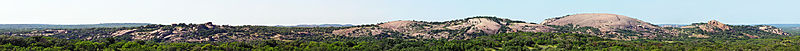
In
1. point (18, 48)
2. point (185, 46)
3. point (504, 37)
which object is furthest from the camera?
point (504, 37)

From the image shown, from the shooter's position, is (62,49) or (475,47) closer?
(62,49)

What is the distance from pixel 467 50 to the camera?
5896 inches

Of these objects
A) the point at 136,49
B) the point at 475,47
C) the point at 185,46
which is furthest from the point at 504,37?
the point at 136,49

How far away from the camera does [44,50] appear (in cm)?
13150

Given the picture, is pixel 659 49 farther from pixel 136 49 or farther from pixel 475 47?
pixel 136 49

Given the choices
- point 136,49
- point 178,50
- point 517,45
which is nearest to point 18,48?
point 136,49

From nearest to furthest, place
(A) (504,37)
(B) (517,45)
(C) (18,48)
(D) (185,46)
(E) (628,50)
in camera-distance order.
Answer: (C) (18,48) → (E) (628,50) → (D) (185,46) → (B) (517,45) → (A) (504,37)

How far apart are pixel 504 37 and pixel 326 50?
263 feet

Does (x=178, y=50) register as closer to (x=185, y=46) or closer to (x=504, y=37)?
(x=185, y=46)

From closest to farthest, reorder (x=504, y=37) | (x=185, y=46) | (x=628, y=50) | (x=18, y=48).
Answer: (x=18, y=48), (x=628, y=50), (x=185, y=46), (x=504, y=37)

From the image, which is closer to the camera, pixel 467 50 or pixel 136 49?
pixel 136 49

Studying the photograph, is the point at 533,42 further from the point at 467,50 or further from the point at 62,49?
the point at 62,49

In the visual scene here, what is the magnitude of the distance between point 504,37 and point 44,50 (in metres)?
149

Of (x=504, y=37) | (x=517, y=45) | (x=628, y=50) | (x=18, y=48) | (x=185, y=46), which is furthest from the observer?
(x=504, y=37)
